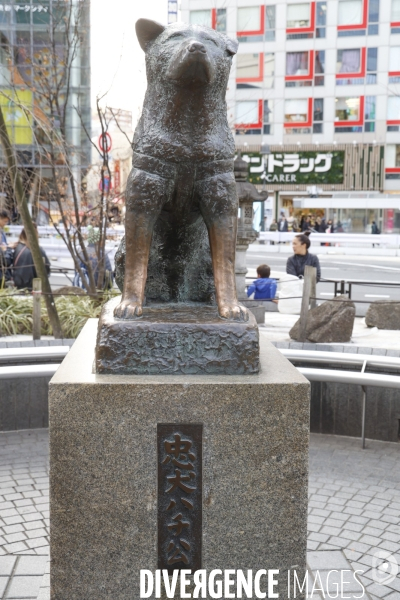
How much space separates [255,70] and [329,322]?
28.3 meters

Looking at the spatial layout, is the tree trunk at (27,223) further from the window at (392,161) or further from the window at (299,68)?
the window at (392,161)

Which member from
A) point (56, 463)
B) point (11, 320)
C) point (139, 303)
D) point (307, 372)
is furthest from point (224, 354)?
point (11, 320)

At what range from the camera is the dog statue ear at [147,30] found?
2.85 meters

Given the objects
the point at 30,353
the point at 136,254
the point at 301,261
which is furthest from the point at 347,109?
the point at 136,254

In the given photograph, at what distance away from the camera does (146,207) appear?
9.43ft

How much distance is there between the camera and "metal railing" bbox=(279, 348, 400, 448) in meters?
4.85

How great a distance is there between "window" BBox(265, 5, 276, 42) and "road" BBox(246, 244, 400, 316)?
14.6 meters

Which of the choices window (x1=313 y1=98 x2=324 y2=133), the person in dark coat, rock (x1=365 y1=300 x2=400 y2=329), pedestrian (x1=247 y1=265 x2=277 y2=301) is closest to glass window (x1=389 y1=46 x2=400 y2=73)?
window (x1=313 y1=98 x2=324 y2=133)

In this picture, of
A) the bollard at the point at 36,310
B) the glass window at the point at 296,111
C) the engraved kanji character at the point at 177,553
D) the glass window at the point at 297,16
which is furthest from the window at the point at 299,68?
the engraved kanji character at the point at 177,553

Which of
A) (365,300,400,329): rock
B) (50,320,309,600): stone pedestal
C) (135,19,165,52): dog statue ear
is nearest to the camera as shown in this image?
(50,320,309,600): stone pedestal

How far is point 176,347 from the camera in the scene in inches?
108

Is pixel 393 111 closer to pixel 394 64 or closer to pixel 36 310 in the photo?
pixel 394 64

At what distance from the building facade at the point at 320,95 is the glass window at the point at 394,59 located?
0.05 meters

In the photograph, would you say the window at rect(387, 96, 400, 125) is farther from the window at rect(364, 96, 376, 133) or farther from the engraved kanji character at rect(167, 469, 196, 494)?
the engraved kanji character at rect(167, 469, 196, 494)
